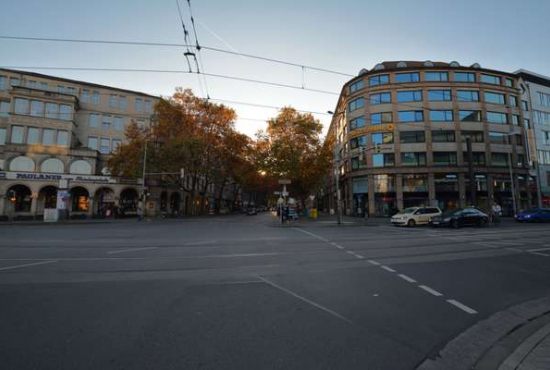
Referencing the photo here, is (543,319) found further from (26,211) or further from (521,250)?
(26,211)

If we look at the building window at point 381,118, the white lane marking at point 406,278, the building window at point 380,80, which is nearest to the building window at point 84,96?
the building window at point 381,118

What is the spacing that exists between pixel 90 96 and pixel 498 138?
59.9m

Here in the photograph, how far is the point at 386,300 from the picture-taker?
443cm

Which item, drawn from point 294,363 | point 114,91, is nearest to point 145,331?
point 294,363

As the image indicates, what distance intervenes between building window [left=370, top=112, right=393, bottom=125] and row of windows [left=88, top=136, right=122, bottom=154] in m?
37.4

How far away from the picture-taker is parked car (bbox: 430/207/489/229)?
1997 centimetres

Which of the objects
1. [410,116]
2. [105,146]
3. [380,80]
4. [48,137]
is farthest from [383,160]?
[48,137]

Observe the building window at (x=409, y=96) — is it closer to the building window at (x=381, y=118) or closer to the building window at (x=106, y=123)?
the building window at (x=381, y=118)

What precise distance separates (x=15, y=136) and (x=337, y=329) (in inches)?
1757

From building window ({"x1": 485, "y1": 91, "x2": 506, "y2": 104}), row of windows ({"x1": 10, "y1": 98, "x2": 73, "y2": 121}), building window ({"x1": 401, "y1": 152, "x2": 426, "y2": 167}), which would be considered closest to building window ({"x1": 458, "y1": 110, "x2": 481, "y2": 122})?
building window ({"x1": 485, "y1": 91, "x2": 506, "y2": 104})

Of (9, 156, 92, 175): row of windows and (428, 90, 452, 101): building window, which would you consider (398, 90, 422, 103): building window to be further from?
(9, 156, 92, 175): row of windows

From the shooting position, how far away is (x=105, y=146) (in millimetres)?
38938

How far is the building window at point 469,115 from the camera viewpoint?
3603 cm

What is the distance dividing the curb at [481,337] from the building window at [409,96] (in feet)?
122
